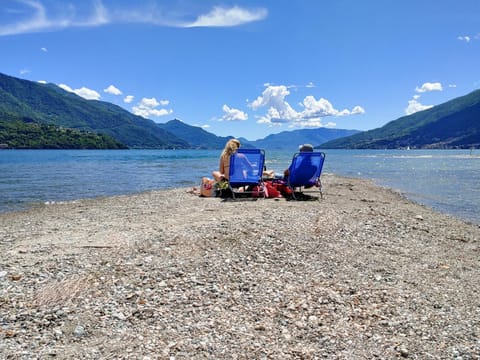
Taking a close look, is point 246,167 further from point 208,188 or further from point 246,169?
point 208,188

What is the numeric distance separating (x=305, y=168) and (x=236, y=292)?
9675mm

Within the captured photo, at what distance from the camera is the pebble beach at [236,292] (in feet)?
14.1

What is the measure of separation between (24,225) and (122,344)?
7824mm

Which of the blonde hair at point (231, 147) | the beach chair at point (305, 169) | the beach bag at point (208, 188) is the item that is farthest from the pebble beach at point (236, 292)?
the beach bag at point (208, 188)

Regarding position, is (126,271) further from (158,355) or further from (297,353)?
(297,353)

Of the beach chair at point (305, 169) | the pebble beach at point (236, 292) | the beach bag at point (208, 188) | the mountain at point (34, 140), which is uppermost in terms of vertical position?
the mountain at point (34, 140)

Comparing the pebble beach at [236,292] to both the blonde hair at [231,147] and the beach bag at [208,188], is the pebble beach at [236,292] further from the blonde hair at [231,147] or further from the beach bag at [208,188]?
the beach bag at [208,188]

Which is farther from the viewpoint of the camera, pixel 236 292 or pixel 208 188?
pixel 208 188

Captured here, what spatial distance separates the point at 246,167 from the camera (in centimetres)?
1427

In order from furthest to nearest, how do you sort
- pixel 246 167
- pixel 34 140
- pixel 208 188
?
pixel 34 140 < pixel 208 188 < pixel 246 167

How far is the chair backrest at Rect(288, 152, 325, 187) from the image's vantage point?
14.4 meters

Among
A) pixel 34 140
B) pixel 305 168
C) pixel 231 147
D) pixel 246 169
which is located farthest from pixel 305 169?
pixel 34 140

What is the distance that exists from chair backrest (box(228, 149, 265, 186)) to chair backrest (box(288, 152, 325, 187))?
4.29 ft

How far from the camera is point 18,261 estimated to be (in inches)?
255
